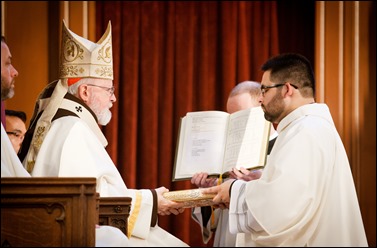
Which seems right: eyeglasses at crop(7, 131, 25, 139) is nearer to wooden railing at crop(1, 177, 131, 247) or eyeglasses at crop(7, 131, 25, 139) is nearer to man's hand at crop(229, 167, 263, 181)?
man's hand at crop(229, 167, 263, 181)

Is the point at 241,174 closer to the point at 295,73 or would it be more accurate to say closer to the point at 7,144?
the point at 295,73

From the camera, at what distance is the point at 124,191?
18.8 feet

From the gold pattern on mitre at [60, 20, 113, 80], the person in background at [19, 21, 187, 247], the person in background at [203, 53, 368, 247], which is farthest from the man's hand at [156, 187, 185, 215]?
the gold pattern on mitre at [60, 20, 113, 80]

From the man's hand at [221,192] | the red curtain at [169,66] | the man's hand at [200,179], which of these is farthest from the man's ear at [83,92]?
the red curtain at [169,66]

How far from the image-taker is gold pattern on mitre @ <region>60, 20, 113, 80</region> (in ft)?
20.3

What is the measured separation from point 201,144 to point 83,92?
999 millimetres

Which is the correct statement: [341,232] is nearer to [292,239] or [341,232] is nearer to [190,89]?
[292,239]

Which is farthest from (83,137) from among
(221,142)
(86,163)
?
(221,142)

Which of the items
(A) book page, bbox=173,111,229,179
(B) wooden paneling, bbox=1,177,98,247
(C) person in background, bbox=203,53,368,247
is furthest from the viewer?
(A) book page, bbox=173,111,229,179

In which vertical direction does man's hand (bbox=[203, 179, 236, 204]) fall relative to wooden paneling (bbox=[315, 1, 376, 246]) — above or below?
below

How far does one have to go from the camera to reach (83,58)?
20.5 feet

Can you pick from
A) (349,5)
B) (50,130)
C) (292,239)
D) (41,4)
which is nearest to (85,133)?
(50,130)

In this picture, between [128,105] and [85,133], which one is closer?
[85,133]

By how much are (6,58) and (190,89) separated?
4644 millimetres
